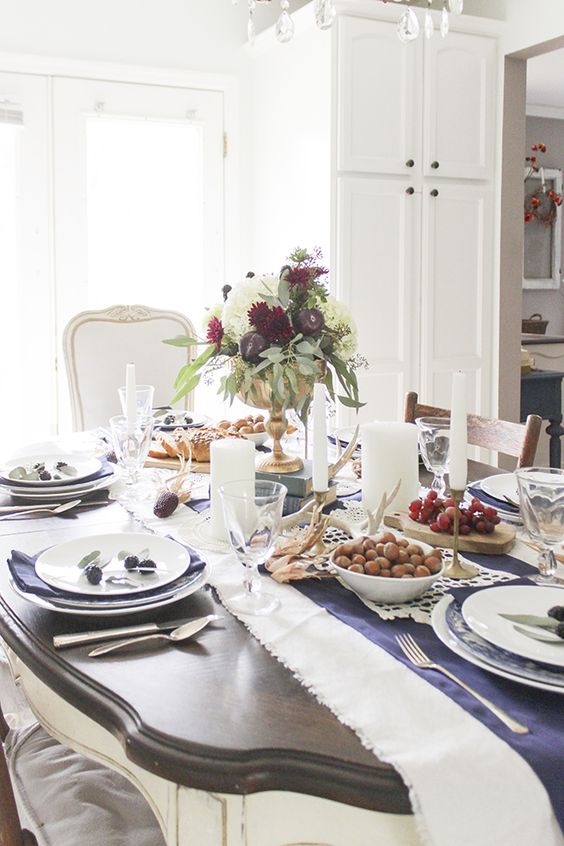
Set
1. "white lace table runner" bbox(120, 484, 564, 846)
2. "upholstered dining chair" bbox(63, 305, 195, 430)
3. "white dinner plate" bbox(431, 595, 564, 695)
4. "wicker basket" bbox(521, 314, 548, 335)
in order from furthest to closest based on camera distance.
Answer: "wicker basket" bbox(521, 314, 548, 335), "upholstered dining chair" bbox(63, 305, 195, 430), "white dinner plate" bbox(431, 595, 564, 695), "white lace table runner" bbox(120, 484, 564, 846)

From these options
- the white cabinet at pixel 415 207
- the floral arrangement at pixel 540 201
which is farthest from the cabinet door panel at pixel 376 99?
the floral arrangement at pixel 540 201

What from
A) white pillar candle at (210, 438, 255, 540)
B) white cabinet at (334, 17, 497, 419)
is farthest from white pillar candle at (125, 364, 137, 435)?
white cabinet at (334, 17, 497, 419)

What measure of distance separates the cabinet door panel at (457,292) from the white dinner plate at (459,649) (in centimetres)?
255

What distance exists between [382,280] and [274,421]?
1909 mm

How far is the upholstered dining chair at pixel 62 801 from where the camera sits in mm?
1016

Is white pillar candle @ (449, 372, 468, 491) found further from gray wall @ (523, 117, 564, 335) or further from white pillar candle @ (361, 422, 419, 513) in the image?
gray wall @ (523, 117, 564, 335)

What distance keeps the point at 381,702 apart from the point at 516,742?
0.14 metres

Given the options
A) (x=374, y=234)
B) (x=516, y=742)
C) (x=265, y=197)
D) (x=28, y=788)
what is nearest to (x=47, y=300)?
(x=265, y=197)

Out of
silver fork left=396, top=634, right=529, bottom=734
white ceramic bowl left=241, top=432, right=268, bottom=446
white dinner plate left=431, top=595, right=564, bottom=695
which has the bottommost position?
silver fork left=396, top=634, right=529, bottom=734

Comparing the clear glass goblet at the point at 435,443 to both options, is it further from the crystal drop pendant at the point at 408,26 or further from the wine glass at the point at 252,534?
the crystal drop pendant at the point at 408,26

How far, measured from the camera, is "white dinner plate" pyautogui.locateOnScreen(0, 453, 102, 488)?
1710mm

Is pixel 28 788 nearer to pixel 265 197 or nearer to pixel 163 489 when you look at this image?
pixel 163 489

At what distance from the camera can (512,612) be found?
3.32 feet

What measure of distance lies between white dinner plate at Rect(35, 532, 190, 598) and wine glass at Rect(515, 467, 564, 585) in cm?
47
